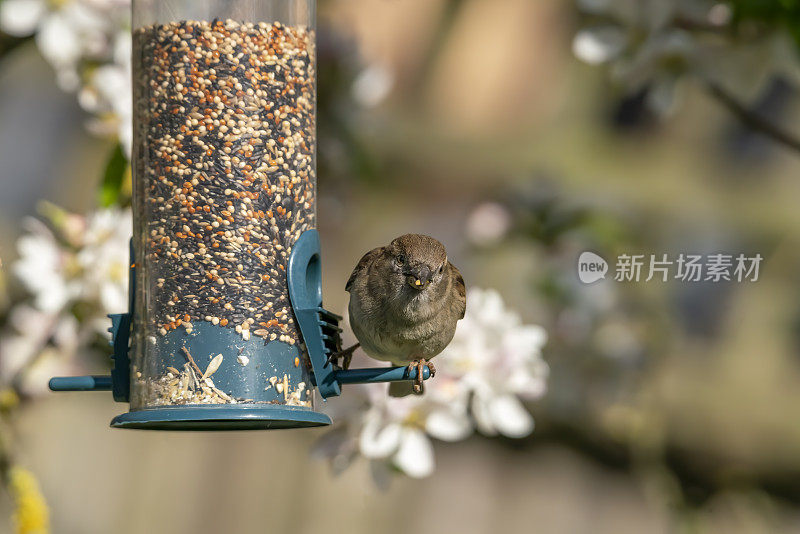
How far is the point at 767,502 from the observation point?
18.3ft

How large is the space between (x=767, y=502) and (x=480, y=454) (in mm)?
1381

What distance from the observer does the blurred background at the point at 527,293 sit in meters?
5.36

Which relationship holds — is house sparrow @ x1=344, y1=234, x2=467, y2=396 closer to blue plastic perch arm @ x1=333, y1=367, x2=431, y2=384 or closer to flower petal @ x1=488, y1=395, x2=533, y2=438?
blue plastic perch arm @ x1=333, y1=367, x2=431, y2=384

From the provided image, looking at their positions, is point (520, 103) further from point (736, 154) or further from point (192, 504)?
point (192, 504)

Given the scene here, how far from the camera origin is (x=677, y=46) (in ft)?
10.8

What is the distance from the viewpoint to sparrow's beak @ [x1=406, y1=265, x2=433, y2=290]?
3.59 meters

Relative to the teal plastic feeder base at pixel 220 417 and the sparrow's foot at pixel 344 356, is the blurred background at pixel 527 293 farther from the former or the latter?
the teal plastic feeder base at pixel 220 417

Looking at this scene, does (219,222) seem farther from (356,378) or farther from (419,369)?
(419,369)

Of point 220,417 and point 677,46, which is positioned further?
point 677,46
